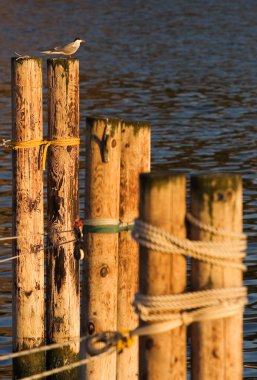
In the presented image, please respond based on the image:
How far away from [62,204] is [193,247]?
13.6 feet

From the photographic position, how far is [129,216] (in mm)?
8312

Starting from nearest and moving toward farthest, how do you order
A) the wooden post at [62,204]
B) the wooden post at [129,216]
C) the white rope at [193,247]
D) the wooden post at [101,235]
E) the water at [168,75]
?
the white rope at [193,247], the wooden post at [101,235], the wooden post at [129,216], the wooden post at [62,204], the water at [168,75]

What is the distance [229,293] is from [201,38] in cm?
4318

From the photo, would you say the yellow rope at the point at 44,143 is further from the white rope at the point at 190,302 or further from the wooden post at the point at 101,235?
the white rope at the point at 190,302

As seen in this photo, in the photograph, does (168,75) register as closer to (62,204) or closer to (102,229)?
(62,204)

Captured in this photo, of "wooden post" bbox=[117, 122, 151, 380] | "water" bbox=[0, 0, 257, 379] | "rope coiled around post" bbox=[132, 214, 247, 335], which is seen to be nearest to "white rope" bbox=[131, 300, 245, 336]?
"rope coiled around post" bbox=[132, 214, 247, 335]

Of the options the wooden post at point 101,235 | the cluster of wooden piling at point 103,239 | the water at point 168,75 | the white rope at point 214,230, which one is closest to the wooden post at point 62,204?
the cluster of wooden piling at point 103,239

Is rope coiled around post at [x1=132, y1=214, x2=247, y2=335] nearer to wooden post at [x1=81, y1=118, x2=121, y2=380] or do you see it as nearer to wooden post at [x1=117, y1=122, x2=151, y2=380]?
wooden post at [x1=81, y1=118, x2=121, y2=380]

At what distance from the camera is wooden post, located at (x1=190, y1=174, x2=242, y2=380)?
6.10 meters

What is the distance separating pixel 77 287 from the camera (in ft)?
33.3

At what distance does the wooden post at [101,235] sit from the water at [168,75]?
12.1 ft

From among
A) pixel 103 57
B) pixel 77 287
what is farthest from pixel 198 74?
pixel 77 287

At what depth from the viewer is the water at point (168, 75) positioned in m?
21.2

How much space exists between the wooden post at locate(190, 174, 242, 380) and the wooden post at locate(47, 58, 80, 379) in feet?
12.2
